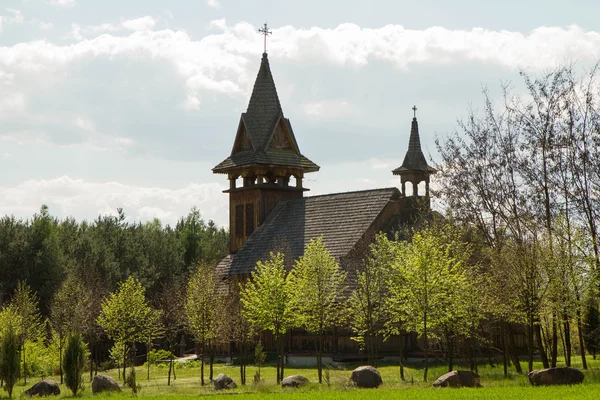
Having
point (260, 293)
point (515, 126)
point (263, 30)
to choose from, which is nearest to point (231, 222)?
point (263, 30)

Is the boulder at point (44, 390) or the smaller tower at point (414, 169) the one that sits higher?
the smaller tower at point (414, 169)

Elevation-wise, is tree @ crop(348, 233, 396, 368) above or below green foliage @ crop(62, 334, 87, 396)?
above

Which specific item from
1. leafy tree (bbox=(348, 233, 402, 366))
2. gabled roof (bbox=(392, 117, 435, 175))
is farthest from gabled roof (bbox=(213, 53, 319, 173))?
leafy tree (bbox=(348, 233, 402, 366))

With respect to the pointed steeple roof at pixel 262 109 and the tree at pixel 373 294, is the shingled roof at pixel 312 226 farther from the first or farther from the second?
the tree at pixel 373 294

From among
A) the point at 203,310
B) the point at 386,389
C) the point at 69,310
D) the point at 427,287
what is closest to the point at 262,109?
the point at 69,310

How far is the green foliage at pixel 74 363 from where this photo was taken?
38.0 metres

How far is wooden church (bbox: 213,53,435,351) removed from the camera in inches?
2210

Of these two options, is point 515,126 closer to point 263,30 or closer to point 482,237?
point 482,237

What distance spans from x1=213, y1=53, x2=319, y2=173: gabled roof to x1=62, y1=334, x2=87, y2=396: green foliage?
90.3 feet

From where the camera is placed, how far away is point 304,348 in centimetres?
5359

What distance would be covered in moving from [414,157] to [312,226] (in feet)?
28.1

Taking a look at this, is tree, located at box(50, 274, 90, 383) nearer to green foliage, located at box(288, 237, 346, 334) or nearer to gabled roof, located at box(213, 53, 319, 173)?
gabled roof, located at box(213, 53, 319, 173)

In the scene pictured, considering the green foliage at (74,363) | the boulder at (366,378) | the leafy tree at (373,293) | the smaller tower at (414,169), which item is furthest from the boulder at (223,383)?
the smaller tower at (414,169)

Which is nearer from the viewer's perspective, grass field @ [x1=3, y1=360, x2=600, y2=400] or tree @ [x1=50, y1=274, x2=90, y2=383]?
grass field @ [x1=3, y1=360, x2=600, y2=400]
